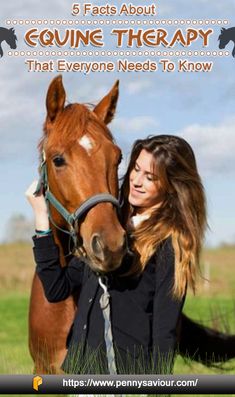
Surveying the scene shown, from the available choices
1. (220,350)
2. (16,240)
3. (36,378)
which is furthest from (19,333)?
(16,240)

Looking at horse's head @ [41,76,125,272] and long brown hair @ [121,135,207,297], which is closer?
horse's head @ [41,76,125,272]

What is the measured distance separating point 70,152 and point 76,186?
218 mm

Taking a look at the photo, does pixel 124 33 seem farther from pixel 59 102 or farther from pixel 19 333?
pixel 19 333

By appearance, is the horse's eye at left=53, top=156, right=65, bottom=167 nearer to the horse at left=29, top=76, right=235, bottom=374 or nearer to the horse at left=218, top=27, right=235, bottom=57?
the horse at left=29, top=76, right=235, bottom=374

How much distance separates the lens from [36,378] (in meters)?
3.97

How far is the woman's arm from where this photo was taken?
3.71 metres

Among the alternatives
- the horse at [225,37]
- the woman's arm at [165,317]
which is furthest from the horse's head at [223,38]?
the woman's arm at [165,317]

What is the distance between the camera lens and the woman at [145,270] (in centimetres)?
379

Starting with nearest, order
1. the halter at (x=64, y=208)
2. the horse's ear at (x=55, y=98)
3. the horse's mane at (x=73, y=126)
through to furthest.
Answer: the halter at (x=64, y=208)
the horse's mane at (x=73, y=126)
the horse's ear at (x=55, y=98)

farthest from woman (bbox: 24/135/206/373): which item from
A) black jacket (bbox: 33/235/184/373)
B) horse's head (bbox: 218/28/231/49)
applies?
horse's head (bbox: 218/28/231/49)

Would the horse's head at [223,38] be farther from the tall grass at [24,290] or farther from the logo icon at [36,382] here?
the tall grass at [24,290]

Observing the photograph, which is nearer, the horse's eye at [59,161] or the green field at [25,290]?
the horse's eye at [59,161]

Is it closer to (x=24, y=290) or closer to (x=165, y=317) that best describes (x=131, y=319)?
(x=165, y=317)

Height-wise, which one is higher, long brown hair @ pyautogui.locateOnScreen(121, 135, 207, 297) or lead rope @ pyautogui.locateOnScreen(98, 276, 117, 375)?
long brown hair @ pyautogui.locateOnScreen(121, 135, 207, 297)
